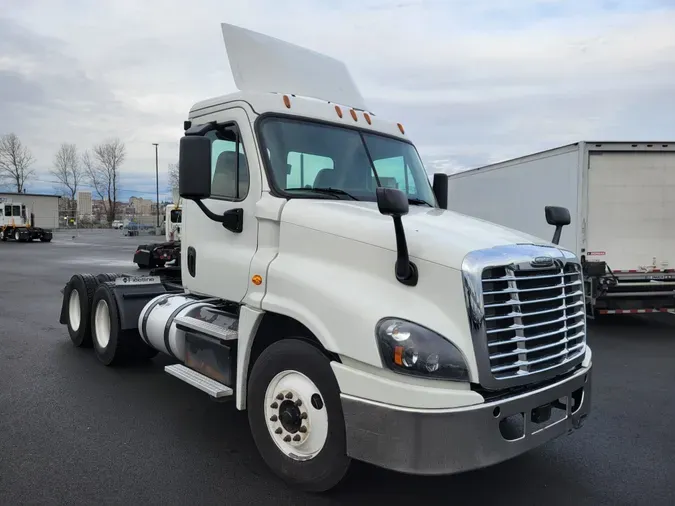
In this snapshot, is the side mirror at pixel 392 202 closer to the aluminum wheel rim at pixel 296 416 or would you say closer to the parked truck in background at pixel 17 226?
the aluminum wheel rim at pixel 296 416

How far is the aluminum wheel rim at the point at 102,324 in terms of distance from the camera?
22.1 feet

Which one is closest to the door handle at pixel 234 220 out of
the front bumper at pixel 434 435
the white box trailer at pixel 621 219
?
the front bumper at pixel 434 435

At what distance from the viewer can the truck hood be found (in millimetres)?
3244

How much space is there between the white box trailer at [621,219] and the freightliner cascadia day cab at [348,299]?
19.2 feet

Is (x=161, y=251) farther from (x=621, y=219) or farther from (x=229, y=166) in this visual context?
(x=229, y=166)

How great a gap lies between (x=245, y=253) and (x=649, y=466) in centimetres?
345

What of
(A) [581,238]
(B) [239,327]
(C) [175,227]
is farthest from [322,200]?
(C) [175,227]

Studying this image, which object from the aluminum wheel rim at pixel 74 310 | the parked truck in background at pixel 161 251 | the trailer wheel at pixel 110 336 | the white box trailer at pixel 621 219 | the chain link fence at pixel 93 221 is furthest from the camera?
the chain link fence at pixel 93 221

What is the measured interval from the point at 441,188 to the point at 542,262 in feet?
6.71

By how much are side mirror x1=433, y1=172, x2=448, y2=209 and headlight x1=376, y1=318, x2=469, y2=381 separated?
2377 millimetres

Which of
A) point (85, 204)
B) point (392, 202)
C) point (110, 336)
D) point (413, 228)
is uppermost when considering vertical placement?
point (85, 204)

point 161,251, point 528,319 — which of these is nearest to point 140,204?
point 161,251

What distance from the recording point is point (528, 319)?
10.9 feet

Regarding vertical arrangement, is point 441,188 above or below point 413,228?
above
